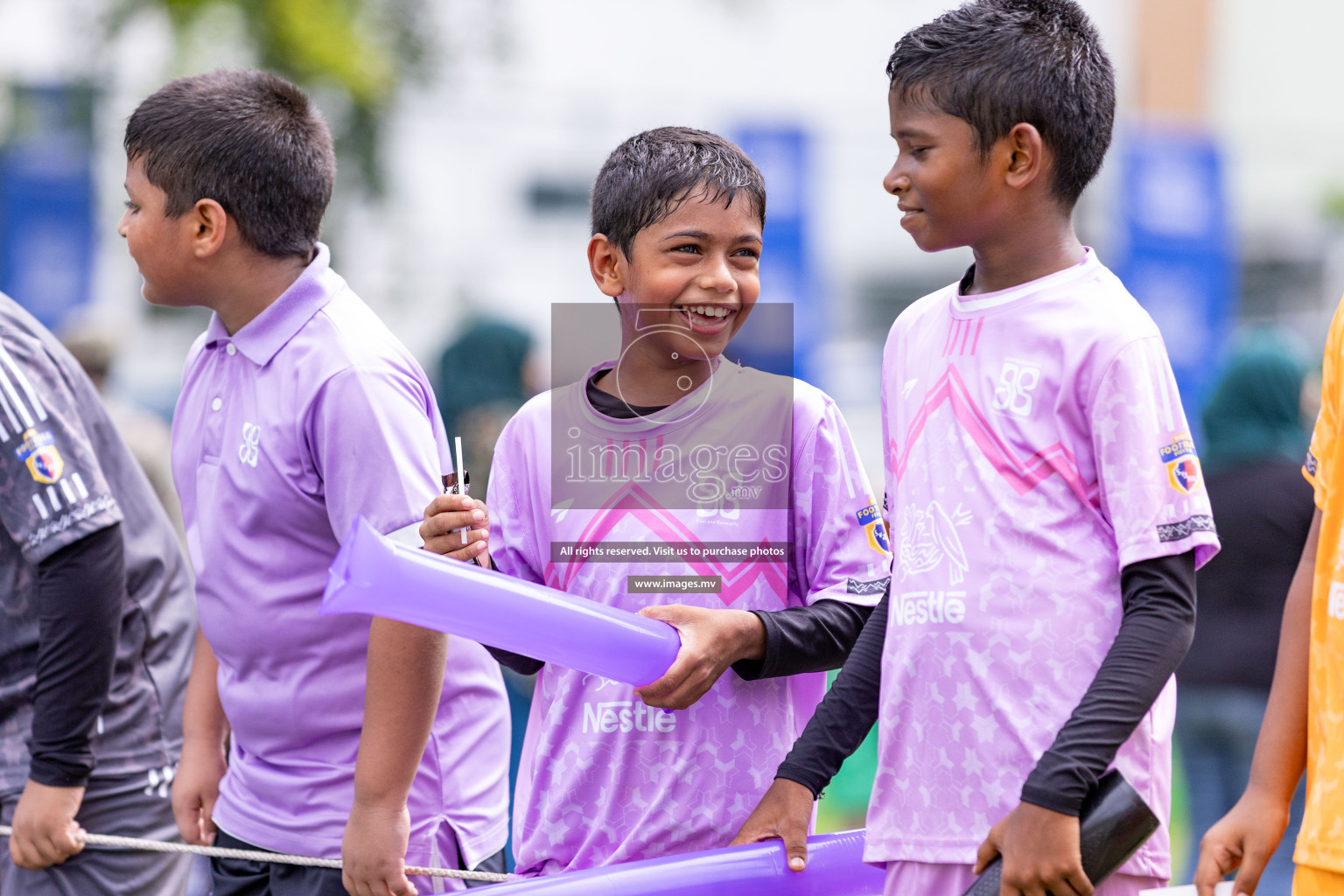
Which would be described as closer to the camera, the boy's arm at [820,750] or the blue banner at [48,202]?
the boy's arm at [820,750]

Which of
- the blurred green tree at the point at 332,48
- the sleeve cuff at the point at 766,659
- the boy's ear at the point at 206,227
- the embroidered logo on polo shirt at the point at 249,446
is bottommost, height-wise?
the sleeve cuff at the point at 766,659

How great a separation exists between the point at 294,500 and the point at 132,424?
11.5 feet

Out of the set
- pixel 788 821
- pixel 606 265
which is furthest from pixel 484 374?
pixel 788 821

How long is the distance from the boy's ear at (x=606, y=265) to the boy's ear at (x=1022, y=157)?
0.60 m

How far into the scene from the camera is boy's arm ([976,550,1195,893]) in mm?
1518

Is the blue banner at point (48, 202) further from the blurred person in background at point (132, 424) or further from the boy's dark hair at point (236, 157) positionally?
the boy's dark hair at point (236, 157)

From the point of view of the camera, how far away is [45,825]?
239 centimetres

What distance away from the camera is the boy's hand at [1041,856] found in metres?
1.52

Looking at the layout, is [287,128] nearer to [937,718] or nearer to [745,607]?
[745,607]

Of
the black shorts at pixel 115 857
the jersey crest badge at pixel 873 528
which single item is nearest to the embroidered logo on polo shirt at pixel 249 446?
the black shorts at pixel 115 857

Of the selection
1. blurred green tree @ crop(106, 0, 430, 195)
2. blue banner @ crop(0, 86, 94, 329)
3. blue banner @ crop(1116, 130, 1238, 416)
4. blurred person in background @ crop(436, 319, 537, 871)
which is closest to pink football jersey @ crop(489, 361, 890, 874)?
blurred person in background @ crop(436, 319, 537, 871)

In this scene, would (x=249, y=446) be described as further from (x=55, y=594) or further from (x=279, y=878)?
(x=279, y=878)

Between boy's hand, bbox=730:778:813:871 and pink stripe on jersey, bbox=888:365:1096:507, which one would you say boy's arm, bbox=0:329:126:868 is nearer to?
boy's hand, bbox=730:778:813:871

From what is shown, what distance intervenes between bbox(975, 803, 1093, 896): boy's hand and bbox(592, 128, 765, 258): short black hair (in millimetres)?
962
